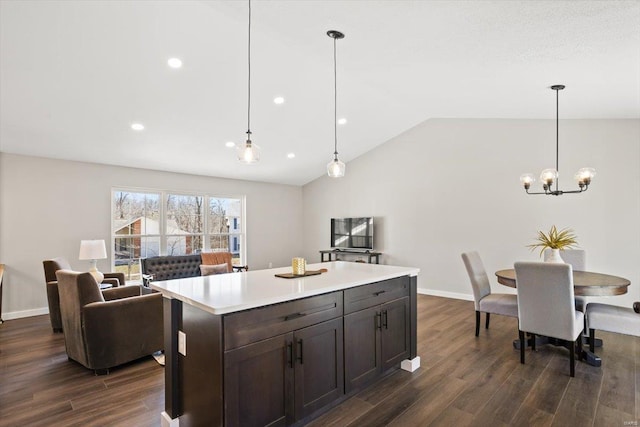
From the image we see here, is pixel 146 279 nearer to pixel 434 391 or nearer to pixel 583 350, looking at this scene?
pixel 434 391

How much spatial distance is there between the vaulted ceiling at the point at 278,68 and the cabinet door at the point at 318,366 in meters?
2.33

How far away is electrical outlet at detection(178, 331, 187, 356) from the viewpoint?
2082 mm

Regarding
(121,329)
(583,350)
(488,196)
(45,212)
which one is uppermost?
(488,196)

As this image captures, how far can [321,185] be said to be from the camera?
27.2ft

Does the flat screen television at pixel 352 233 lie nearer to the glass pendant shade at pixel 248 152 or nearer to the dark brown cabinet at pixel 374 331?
the dark brown cabinet at pixel 374 331

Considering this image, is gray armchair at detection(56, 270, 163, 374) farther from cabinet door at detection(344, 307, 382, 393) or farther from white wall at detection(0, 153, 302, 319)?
white wall at detection(0, 153, 302, 319)

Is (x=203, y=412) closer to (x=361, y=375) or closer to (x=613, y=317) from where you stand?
(x=361, y=375)

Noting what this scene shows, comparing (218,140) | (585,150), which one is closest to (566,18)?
(585,150)

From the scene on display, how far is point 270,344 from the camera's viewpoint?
197cm

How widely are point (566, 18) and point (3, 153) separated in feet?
21.9

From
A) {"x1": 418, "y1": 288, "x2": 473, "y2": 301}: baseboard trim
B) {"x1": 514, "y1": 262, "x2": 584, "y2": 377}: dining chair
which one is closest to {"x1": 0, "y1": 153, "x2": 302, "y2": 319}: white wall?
{"x1": 418, "y1": 288, "x2": 473, "y2": 301}: baseboard trim

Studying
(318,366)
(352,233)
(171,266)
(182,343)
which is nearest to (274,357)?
(318,366)

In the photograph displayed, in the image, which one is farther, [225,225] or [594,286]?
[225,225]

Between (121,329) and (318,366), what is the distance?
83.1 inches
